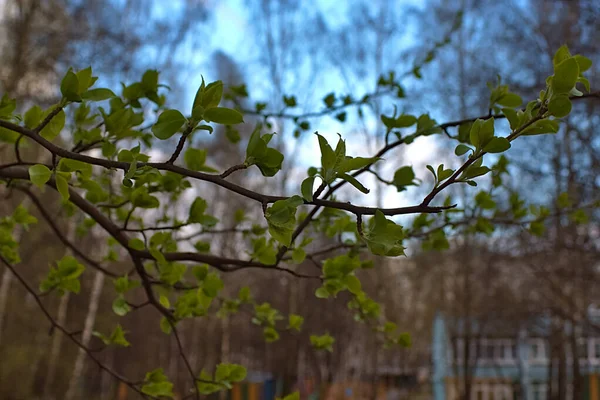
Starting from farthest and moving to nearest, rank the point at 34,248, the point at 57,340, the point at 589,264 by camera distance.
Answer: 1. the point at 34,248
2. the point at 57,340
3. the point at 589,264

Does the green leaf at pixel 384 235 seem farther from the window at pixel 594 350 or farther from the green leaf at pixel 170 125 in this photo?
the window at pixel 594 350

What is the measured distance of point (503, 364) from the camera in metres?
20.2

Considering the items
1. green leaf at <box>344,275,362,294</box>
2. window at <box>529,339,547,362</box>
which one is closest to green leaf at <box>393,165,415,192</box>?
green leaf at <box>344,275,362,294</box>

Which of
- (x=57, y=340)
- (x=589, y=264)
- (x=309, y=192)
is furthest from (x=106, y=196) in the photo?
(x=57, y=340)

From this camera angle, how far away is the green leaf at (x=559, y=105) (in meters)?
0.61

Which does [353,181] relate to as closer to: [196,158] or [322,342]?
[196,158]

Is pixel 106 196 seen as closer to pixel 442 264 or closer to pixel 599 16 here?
pixel 599 16

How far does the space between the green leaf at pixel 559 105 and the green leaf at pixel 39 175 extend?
56cm

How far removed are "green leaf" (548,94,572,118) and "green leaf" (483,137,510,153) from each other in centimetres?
7

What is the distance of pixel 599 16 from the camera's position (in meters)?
4.63

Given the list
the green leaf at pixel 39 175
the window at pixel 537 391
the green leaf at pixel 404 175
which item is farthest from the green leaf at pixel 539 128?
the window at pixel 537 391

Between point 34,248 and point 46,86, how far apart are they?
444cm

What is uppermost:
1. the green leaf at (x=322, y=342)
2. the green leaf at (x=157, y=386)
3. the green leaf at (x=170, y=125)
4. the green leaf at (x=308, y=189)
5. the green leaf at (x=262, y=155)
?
the green leaf at (x=170, y=125)

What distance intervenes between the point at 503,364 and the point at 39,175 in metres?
21.6
